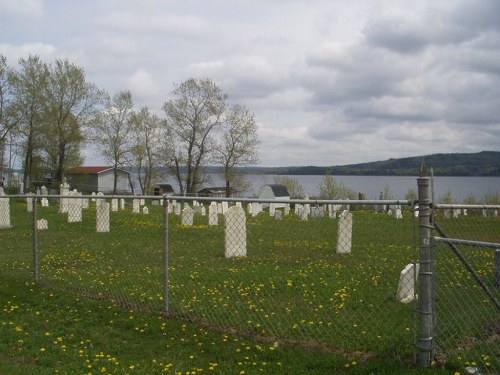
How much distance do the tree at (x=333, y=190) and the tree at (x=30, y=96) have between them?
22.1 meters

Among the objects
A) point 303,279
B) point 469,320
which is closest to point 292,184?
point 303,279

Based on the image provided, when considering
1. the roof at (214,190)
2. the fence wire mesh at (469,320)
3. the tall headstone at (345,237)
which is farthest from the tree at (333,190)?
the fence wire mesh at (469,320)

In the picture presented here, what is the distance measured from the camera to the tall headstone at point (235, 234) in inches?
448

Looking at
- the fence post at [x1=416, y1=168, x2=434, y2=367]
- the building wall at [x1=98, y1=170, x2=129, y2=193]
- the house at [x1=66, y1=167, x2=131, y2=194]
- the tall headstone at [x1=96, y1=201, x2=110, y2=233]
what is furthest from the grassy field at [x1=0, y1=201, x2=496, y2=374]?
the building wall at [x1=98, y1=170, x2=129, y2=193]

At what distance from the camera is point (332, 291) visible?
809cm

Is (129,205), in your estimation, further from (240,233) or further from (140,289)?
(140,289)

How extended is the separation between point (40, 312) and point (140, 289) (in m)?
1.60

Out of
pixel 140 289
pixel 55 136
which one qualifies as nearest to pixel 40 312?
pixel 140 289

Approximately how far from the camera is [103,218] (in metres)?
17.0

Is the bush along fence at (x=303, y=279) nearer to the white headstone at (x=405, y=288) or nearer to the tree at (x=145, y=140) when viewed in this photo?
the white headstone at (x=405, y=288)

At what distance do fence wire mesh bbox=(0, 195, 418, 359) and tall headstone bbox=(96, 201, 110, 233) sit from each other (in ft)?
1.45

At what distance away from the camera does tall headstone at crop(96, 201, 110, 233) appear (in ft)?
55.3

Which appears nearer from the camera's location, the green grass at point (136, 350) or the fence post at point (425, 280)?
the fence post at point (425, 280)

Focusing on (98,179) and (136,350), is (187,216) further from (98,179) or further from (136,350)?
(98,179)
